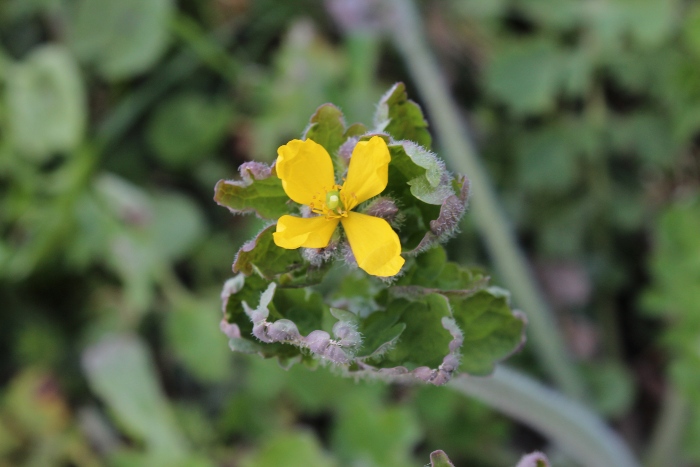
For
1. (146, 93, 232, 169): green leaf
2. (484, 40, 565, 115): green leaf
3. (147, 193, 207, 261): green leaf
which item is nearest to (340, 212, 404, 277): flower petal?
(484, 40, 565, 115): green leaf

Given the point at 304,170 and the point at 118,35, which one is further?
the point at 118,35

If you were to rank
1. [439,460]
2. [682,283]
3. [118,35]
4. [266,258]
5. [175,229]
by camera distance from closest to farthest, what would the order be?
1. [439,460]
2. [266,258]
3. [682,283]
4. [175,229]
5. [118,35]

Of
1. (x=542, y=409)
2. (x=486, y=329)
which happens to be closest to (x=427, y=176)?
(x=486, y=329)

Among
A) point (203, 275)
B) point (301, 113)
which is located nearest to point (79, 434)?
point (203, 275)

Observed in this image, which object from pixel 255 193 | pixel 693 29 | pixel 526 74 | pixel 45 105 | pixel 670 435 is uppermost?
pixel 693 29

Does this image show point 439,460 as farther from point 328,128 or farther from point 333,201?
point 328,128

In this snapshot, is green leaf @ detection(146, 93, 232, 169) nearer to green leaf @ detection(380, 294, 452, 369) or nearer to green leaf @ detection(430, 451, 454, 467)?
green leaf @ detection(380, 294, 452, 369)

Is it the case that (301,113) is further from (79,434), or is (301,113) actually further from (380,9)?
(79,434)
